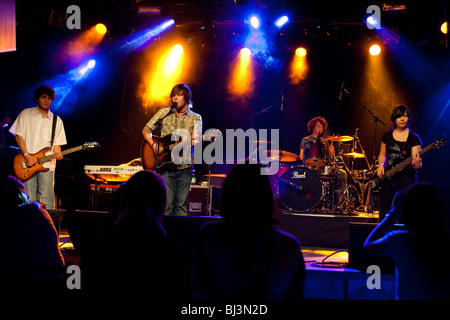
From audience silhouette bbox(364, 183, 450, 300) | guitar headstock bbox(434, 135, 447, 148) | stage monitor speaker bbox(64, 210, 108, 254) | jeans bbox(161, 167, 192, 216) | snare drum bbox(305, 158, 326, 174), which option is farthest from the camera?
snare drum bbox(305, 158, 326, 174)

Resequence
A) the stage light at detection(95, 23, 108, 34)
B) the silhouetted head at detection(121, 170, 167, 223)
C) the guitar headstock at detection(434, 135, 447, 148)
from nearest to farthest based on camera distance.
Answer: the silhouetted head at detection(121, 170, 167, 223)
the guitar headstock at detection(434, 135, 447, 148)
the stage light at detection(95, 23, 108, 34)

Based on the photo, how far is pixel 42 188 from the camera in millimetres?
6422

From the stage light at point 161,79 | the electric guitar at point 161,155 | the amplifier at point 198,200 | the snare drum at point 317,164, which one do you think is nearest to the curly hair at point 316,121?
the snare drum at point 317,164

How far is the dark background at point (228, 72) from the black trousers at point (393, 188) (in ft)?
14.1

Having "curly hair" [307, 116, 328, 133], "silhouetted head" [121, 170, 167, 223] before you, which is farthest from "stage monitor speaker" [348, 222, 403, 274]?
"curly hair" [307, 116, 328, 133]

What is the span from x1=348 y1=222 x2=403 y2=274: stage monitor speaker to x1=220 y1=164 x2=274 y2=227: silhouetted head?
2.14m

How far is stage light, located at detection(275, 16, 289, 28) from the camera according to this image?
8923mm

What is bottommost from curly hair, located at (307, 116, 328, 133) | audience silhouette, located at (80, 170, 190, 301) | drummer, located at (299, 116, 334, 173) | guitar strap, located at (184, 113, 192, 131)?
audience silhouette, located at (80, 170, 190, 301)

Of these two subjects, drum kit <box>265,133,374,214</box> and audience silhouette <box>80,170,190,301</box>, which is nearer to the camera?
audience silhouette <box>80,170,190,301</box>

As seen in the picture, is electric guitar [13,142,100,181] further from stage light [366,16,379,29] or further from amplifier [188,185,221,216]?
stage light [366,16,379,29]

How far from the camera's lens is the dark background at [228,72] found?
876 cm

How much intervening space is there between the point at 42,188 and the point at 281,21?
237 inches
